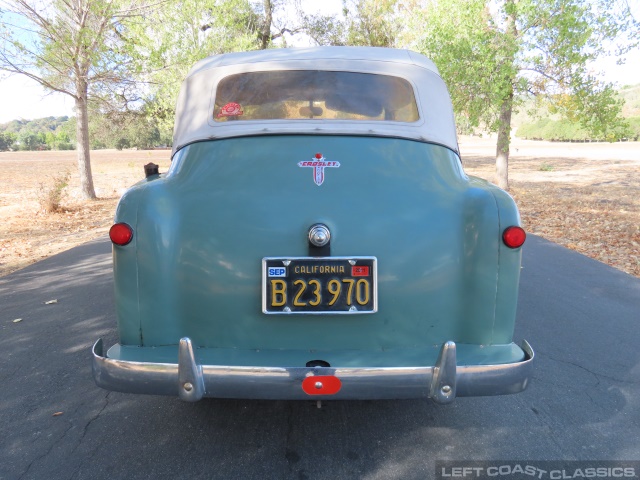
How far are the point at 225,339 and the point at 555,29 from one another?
11620 mm

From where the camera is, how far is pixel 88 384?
11.0 ft

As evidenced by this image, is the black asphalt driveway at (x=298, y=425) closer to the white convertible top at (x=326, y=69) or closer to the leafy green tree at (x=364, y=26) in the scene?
the white convertible top at (x=326, y=69)

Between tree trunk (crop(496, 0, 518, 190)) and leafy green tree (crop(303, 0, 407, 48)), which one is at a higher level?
leafy green tree (crop(303, 0, 407, 48))

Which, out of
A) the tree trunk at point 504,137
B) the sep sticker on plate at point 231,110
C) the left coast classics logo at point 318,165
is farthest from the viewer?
the tree trunk at point 504,137

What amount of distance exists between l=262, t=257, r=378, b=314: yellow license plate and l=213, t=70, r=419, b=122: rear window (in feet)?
4.09

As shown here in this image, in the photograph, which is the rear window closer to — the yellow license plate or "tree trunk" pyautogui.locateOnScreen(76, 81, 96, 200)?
the yellow license plate

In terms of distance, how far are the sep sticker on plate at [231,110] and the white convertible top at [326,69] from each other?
2.8 inches

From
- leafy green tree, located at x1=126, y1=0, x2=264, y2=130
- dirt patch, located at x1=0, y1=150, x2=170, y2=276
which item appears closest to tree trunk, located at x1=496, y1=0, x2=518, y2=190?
leafy green tree, located at x1=126, y1=0, x2=264, y2=130

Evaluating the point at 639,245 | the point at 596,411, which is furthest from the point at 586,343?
the point at 639,245

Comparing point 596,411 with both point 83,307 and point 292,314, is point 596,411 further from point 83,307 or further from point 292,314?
point 83,307

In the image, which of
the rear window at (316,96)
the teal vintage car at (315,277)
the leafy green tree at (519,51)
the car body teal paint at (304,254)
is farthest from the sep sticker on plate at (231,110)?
the leafy green tree at (519,51)

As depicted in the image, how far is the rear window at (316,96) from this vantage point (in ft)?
10.7

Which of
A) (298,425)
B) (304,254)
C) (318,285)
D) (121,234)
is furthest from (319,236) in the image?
(298,425)

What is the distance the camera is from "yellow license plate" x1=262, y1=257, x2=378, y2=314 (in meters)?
2.40
